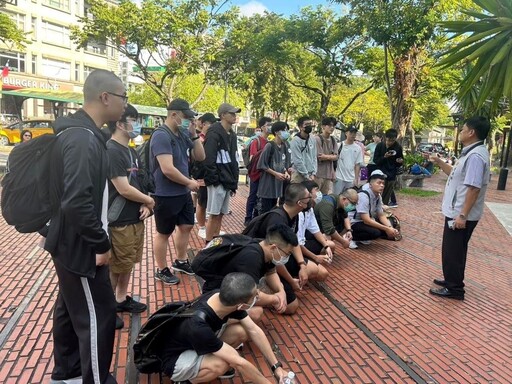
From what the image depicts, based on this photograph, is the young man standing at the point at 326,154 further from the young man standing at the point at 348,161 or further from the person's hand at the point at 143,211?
the person's hand at the point at 143,211

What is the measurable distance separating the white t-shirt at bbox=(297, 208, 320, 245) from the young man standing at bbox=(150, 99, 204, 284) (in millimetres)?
1205

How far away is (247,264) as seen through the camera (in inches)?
124

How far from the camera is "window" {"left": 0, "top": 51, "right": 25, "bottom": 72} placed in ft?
105

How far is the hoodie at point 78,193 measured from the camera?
6.75ft

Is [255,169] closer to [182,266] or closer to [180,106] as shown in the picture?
[182,266]

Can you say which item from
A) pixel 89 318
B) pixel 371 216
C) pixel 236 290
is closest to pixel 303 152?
pixel 371 216

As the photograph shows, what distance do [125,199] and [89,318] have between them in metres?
1.29

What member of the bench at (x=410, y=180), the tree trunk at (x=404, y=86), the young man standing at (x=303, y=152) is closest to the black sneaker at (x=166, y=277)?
the young man standing at (x=303, y=152)

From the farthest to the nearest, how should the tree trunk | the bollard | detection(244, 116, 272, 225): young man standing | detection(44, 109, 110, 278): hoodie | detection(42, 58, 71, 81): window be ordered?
detection(42, 58, 71, 81): window, the bollard, the tree trunk, detection(244, 116, 272, 225): young man standing, detection(44, 109, 110, 278): hoodie

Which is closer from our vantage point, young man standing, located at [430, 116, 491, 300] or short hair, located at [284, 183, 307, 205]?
short hair, located at [284, 183, 307, 205]

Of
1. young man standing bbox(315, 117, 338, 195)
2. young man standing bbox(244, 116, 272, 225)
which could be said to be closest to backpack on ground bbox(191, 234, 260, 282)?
young man standing bbox(244, 116, 272, 225)

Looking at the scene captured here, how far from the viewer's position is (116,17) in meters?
17.5

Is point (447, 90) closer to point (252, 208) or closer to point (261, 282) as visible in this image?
point (252, 208)

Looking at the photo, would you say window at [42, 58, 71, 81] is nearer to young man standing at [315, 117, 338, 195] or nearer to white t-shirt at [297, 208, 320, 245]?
young man standing at [315, 117, 338, 195]
